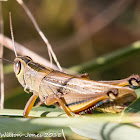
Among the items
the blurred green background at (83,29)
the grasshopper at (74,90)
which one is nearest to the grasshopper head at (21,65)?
the grasshopper at (74,90)

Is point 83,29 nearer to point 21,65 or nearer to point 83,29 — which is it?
point 83,29

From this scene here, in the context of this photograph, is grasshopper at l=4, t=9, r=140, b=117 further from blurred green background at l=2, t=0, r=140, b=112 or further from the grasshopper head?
blurred green background at l=2, t=0, r=140, b=112

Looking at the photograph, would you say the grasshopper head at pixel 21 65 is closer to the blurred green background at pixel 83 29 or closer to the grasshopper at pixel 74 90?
the grasshopper at pixel 74 90

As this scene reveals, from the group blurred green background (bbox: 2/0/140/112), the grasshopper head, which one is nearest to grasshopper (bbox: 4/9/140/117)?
the grasshopper head

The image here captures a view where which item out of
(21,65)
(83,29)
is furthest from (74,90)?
(83,29)

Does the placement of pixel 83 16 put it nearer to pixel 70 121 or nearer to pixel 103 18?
pixel 103 18
